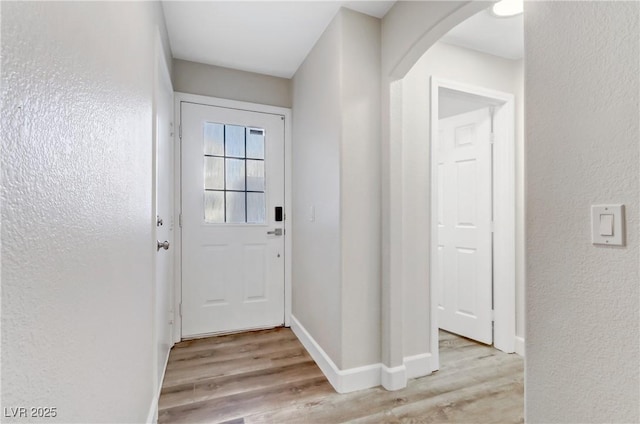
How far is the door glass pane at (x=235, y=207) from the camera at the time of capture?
2687mm

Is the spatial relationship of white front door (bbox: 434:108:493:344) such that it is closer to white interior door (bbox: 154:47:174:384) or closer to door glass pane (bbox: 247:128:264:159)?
door glass pane (bbox: 247:128:264:159)

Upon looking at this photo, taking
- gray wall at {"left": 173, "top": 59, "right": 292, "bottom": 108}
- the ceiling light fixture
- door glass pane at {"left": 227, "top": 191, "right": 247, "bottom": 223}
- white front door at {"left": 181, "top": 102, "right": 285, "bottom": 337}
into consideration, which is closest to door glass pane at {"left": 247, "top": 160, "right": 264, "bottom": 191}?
white front door at {"left": 181, "top": 102, "right": 285, "bottom": 337}

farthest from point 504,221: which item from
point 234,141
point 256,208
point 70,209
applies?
point 70,209

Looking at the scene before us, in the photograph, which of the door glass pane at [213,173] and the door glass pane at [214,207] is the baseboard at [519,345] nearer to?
the door glass pane at [214,207]

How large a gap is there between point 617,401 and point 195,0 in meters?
2.62

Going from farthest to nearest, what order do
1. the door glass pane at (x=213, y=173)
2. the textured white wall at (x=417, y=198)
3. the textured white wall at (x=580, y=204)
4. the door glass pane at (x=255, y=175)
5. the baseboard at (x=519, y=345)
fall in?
the door glass pane at (x=255, y=175)
the door glass pane at (x=213, y=173)
the baseboard at (x=519, y=345)
the textured white wall at (x=417, y=198)
the textured white wall at (x=580, y=204)

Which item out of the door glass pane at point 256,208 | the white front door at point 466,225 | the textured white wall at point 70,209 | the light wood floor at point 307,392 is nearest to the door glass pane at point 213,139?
the door glass pane at point 256,208

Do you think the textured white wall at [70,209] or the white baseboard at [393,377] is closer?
the textured white wall at [70,209]

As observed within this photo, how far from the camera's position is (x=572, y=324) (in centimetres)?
88

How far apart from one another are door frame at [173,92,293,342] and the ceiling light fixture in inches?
69.6

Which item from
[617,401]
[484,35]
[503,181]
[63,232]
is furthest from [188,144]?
[617,401]

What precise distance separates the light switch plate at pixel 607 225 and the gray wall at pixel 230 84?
2.54m

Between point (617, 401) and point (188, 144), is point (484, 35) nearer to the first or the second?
point (617, 401)

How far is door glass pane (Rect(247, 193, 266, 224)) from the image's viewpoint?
2.75 meters
